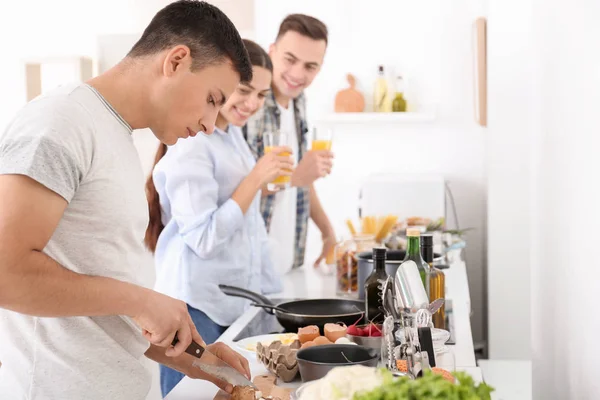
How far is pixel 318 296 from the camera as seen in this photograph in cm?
265

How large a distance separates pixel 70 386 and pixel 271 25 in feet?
13.0

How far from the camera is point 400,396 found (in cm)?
88

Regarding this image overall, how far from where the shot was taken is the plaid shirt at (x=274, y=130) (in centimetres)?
293

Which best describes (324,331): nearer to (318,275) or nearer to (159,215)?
(159,215)

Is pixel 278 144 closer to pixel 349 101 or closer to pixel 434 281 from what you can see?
pixel 434 281

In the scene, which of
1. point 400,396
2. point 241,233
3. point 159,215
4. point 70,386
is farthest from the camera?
point 159,215

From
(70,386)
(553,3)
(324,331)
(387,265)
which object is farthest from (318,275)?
(70,386)

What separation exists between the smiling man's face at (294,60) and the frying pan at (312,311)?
1.23m

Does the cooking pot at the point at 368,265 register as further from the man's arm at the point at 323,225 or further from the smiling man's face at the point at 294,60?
the man's arm at the point at 323,225

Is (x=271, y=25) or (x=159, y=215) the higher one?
(x=271, y=25)

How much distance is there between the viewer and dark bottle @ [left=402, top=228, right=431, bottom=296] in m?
1.80

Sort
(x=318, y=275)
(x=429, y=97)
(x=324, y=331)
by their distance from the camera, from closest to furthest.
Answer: (x=324, y=331) → (x=318, y=275) → (x=429, y=97)

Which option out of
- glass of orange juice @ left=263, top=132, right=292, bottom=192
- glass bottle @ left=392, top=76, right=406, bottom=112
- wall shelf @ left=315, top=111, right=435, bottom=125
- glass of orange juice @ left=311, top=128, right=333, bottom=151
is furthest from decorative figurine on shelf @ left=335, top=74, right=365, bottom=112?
glass of orange juice @ left=263, top=132, right=292, bottom=192

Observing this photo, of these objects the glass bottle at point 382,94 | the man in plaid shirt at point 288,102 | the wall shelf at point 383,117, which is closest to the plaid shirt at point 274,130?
the man in plaid shirt at point 288,102
